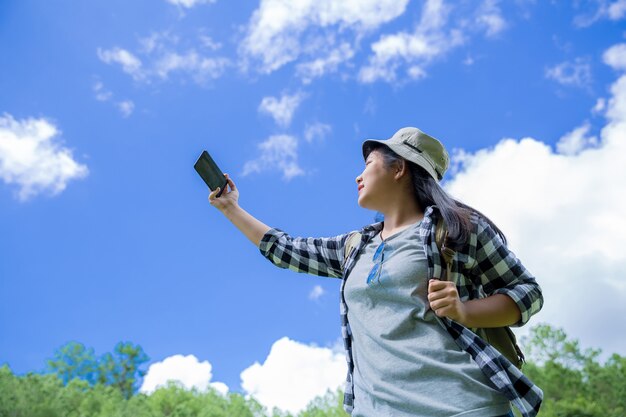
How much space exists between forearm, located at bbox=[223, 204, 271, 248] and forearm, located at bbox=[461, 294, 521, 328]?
2.02 ft

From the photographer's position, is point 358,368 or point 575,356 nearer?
point 358,368

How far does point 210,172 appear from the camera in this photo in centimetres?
177

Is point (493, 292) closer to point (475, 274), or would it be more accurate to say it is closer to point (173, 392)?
point (475, 274)

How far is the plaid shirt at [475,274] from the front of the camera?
127cm

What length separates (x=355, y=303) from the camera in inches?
56.8

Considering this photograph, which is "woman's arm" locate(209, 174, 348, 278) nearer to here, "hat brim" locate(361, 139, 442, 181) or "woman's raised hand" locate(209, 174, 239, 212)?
"woman's raised hand" locate(209, 174, 239, 212)

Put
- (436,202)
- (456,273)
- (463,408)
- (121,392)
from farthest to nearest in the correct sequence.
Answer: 1. (121,392)
2. (436,202)
3. (456,273)
4. (463,408)

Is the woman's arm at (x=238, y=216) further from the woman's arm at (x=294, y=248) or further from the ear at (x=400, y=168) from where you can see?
the ear at (x=400, y=168)

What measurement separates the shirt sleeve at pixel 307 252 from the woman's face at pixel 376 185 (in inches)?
5.2

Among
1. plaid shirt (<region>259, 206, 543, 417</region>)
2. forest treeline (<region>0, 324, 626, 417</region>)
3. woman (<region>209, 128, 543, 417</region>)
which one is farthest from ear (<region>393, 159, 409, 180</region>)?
forest treeline (<region>0, 324, 626, 417</region>)

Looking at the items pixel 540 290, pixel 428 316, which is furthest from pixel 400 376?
pixel 540 290

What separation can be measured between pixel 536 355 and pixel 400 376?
12.0 m

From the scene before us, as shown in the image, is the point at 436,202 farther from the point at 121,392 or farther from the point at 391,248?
the point at 121,392

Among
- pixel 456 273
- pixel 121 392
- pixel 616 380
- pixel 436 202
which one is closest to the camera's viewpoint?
pixel 456 273
